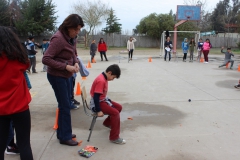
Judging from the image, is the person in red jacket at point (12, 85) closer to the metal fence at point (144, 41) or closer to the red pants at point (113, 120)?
the red pants at point (113, 120)

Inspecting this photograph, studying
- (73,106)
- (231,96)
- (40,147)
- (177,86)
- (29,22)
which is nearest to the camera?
(40,147)

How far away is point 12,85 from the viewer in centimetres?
225

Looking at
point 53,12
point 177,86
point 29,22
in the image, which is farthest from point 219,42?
point 177,86

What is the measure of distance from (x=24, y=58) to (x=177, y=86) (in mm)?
6004

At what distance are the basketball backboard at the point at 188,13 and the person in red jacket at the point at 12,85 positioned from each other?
68.6 ft

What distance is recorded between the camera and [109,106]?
3.51 metres

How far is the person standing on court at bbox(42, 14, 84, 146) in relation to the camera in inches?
117

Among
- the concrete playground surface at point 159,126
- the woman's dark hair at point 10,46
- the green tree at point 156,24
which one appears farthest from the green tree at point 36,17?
the woman's dark hair at point 10,46

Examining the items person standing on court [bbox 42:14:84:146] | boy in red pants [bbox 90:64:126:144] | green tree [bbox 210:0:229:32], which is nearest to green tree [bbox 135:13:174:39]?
green tree [bbox 210:0:229:32]

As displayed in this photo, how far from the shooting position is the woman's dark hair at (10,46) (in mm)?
2164

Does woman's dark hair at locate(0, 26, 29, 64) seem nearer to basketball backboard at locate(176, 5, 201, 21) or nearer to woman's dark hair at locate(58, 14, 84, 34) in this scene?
woman's dark hair at locate(58, 14, 84, 34)

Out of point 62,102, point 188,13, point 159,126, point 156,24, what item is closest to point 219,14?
point 156,24

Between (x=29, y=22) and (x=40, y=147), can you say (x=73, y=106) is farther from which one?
(x=29, y=22)

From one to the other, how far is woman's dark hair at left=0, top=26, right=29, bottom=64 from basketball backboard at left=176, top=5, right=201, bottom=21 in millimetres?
20887
